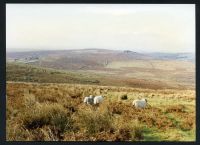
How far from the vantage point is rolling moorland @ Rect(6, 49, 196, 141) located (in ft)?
27.0

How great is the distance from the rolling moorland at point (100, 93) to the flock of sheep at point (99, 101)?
7cm

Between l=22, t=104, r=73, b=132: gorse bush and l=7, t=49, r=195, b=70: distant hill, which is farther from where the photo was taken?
l=7, t=49, r=195, b=70: distant hill

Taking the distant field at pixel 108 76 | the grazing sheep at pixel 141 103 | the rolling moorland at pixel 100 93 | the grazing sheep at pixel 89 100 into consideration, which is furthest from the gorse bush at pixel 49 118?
the grazing sheep at pixel 141 103

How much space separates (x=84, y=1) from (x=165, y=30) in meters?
1.45

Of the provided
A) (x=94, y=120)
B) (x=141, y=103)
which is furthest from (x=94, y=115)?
(x=141, y=103)

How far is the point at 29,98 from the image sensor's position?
329 inches

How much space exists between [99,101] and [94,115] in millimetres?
249

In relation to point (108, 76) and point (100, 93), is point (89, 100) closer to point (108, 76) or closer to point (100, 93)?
point (100, 93)

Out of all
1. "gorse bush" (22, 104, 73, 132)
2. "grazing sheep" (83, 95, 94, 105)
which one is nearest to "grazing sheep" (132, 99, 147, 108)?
"grazing sheep" (83, 95, 94, 105)

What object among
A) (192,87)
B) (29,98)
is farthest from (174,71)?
(29,98)

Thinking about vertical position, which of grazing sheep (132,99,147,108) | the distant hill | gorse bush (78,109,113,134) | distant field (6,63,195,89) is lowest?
gorse bush (78,109,113,134)

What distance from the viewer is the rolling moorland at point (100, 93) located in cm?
823

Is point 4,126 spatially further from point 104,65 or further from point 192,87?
point 192,87

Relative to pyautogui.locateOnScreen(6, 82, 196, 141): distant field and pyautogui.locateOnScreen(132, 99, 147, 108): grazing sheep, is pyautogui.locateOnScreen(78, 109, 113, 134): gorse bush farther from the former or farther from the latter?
pyautogui.locateOnScreen(132, 99, 147, 108): grazing sheep
